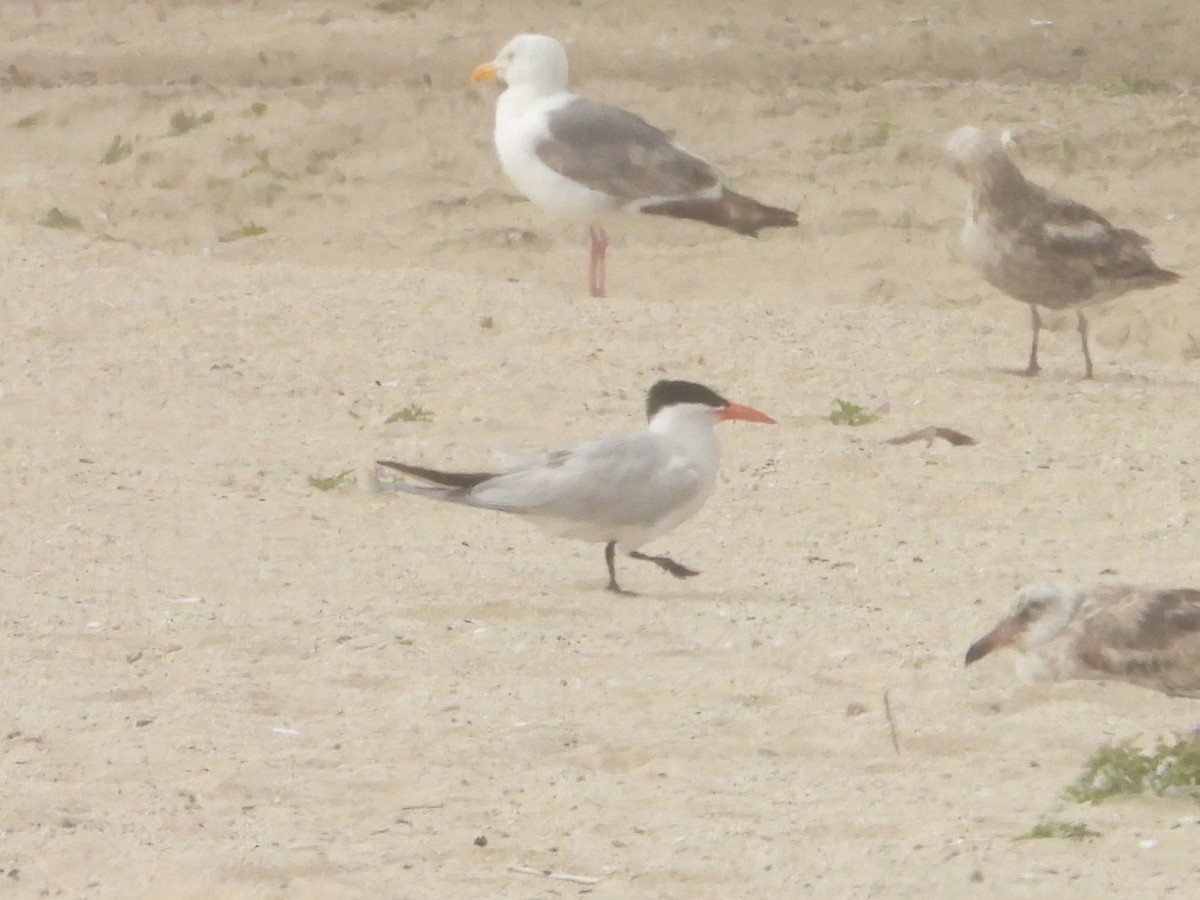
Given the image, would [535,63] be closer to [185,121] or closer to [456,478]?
[185,121]

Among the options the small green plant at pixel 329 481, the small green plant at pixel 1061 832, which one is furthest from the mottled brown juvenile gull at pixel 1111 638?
the small green plant at pixel 329 481

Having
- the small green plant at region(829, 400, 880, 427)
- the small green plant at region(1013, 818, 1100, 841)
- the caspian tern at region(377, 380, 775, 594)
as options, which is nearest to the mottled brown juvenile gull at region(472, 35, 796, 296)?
the small green plant at region(829, 400, 880, 427)

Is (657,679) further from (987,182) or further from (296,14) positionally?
(296,14)

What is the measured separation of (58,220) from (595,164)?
334 cm

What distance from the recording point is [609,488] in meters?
7.18

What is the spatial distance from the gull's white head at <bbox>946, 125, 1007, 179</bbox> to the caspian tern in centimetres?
304

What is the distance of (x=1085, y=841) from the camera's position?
4.67 meters

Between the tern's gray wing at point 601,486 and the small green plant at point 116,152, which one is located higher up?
the tern's gray wing at point 601,486

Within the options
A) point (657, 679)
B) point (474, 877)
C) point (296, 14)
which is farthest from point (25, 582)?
point (296, 14)

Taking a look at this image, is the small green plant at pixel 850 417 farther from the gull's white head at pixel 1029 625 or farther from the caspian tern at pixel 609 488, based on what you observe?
the gull's white head at pixel 1029 625

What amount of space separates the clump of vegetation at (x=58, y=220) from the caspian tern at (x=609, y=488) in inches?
255

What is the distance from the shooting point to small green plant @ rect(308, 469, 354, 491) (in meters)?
8.40

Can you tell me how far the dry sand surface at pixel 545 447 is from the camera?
16.4 ft

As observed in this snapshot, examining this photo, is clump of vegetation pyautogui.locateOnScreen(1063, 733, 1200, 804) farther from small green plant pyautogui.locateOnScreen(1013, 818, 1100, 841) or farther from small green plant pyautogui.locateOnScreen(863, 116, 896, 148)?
small green plant pyautogui.locateOnScreen(863, 116, 896, 148)
